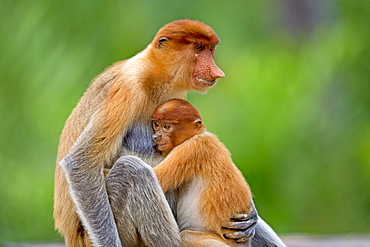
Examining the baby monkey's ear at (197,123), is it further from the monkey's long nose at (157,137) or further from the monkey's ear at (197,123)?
the monkey's long nose at (157,137)

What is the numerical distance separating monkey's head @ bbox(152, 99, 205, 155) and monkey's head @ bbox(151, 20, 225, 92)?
0.68ft

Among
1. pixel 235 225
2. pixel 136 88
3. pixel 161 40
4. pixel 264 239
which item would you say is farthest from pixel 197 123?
pixel 264 239

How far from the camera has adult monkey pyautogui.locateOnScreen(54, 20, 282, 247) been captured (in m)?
5.02

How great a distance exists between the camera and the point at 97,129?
5.03 m

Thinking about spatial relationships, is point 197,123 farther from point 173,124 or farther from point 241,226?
point 241,226

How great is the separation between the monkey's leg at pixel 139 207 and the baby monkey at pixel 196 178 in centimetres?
14

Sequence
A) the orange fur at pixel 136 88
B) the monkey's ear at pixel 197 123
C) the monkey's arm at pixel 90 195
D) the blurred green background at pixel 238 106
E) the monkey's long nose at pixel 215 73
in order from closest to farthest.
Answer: the monkey's arm at pixel 90 195 → the orange fur at pixel 136 88 → the monkey's long nose at pixel 215 73 → the monkey's ear at pixel 197 123 → the blurred green background at pixel 238 106

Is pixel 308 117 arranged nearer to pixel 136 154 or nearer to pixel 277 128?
pixel 277 128

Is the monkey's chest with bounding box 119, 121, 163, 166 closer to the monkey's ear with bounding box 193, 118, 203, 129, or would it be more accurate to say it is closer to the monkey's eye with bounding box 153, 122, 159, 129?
the monkey's eye with bounding box 153, 122, 159, 129

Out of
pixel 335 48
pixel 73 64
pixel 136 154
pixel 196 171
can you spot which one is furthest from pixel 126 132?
pixel 335 48

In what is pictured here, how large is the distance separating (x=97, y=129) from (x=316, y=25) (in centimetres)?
730

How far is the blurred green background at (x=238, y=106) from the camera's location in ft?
28.4

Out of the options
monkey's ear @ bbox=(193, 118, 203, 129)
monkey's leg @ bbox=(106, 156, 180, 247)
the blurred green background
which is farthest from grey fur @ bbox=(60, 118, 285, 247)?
the blurred green background

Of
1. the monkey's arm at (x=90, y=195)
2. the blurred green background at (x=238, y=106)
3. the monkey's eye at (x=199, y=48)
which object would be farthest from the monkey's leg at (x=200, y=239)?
the blurred green background at (x=238, y=106)
